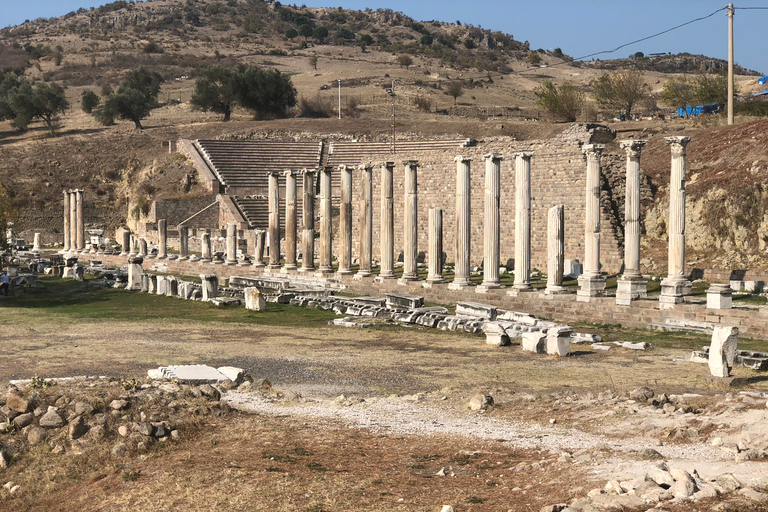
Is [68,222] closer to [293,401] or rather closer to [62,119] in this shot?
[62,119]

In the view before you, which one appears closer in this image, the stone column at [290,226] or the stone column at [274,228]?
→ the stone column at [290,226]

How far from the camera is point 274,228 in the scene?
3553cm

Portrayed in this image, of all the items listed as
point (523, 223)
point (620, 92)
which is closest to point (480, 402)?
point (523, 223)

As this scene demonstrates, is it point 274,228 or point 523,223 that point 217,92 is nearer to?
point 274,228

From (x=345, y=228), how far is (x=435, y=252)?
502 cm

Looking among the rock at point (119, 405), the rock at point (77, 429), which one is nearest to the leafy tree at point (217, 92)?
the rock at point (119, 405)

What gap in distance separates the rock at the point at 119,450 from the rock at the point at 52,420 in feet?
3.43

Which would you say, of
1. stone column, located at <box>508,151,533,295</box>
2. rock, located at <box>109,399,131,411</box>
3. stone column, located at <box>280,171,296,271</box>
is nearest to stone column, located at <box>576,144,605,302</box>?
stone column, located at <box>508,151,533,295</box>

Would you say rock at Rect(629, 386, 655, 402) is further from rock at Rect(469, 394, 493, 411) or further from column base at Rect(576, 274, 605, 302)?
column base at Rect(576, 274, 605, 302)

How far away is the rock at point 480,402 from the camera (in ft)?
39.2

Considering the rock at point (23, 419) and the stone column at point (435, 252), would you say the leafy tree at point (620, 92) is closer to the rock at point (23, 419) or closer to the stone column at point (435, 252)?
the stone column at point (435, 252)

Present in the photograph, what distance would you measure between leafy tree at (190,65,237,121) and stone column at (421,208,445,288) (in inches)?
2020

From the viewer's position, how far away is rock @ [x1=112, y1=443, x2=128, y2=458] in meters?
10.6

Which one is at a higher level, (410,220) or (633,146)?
(633,146)
